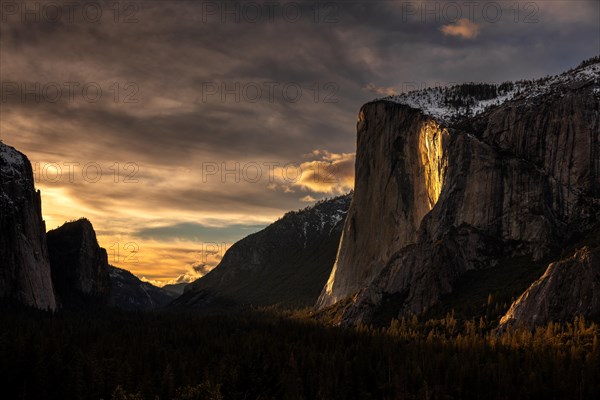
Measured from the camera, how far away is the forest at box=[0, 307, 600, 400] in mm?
87250

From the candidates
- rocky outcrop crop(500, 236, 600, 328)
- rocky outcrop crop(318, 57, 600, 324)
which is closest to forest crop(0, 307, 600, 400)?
rocky outcrop crop(500, 236, 600, 328)

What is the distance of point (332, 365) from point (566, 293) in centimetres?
4855

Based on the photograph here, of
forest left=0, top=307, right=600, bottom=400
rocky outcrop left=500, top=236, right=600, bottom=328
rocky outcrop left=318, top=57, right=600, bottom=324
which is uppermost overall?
rocky outcrop left=318, top=57, right=600, bottom=324

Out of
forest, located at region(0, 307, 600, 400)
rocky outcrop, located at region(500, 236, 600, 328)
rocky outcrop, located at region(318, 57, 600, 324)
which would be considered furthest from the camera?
rocky outcrop, located at region(318, 57, 600, 324)

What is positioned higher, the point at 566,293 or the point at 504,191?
the point at 504,191

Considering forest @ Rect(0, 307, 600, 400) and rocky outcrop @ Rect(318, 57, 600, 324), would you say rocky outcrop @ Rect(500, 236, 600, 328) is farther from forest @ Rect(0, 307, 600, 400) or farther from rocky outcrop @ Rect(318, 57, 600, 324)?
rocky outcrop @ Rect(318, 57, 600, 324)

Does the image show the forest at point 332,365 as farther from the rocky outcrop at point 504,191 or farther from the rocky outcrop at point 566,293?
the rocky outcrop at point 504,191

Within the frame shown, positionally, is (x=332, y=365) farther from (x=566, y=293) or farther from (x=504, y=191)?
(x=504, y=191)

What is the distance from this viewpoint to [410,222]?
184125mm

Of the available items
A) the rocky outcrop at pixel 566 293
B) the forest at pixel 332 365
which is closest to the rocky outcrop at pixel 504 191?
the forest at pixel 332 365

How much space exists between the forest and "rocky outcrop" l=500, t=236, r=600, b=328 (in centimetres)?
284

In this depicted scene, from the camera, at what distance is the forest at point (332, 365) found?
8725cm

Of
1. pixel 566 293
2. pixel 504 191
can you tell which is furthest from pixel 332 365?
pixel 504 191

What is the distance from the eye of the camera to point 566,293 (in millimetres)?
101688
